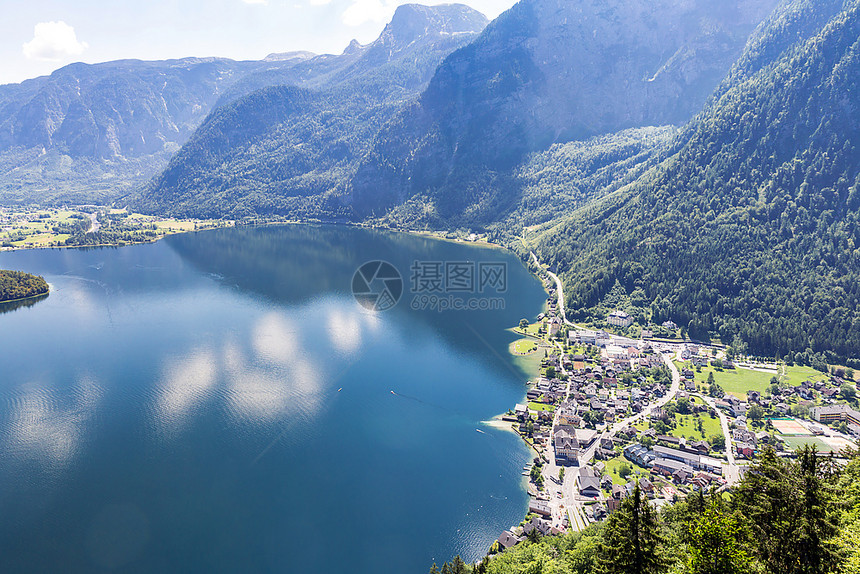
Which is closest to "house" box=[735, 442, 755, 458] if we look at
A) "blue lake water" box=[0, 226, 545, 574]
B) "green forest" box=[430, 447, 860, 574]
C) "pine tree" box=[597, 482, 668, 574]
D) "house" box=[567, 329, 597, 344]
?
"blue lake water" box=[0, 226, 545, 574]

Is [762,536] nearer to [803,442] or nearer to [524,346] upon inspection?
[803,442]

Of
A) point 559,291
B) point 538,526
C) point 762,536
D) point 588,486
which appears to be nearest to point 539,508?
point 538,526

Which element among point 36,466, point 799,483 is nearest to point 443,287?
point 36,466

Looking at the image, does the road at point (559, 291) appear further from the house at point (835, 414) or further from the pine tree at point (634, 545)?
the pine tree at point (634, 545)

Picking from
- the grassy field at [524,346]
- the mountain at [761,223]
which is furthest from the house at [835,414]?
the grassy field at [524,346]

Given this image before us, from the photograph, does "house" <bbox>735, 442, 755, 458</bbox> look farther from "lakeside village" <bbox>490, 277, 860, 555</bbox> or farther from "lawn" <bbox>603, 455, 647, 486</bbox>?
"lawn" <bbox>603, 455, 647, 486</bbox>

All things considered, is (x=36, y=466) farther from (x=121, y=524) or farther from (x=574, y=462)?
(x=574, y=462)
